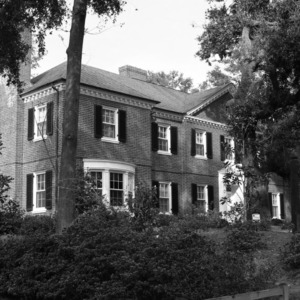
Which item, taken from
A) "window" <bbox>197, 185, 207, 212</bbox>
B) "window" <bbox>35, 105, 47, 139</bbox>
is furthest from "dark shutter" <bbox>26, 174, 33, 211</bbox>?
"window" <bbox>197, 185, 207, 212</bbox>

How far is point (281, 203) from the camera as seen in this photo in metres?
36.0

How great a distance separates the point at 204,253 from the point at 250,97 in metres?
10.1

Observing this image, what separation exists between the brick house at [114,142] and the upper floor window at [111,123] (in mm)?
45

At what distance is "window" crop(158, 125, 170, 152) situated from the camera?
2777 centimetres

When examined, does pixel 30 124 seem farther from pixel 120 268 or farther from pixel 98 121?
pixel 120 268

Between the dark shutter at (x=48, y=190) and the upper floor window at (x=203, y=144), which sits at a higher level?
the upper floor window at (x=203, y=144)

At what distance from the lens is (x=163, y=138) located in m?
27.9

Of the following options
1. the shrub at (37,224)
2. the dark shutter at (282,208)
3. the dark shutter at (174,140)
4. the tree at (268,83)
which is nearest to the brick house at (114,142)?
the dark shutter at (174,140)

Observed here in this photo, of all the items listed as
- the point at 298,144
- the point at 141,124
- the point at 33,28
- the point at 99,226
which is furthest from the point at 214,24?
the point at 99,226

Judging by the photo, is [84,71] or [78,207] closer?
[78,207]

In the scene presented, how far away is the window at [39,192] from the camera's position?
22.8 metres

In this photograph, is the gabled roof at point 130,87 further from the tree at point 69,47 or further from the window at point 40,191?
the tree at point 69,47

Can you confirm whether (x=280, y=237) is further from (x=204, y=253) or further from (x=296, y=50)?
(x=204, y=253)

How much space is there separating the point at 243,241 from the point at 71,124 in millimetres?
5721
